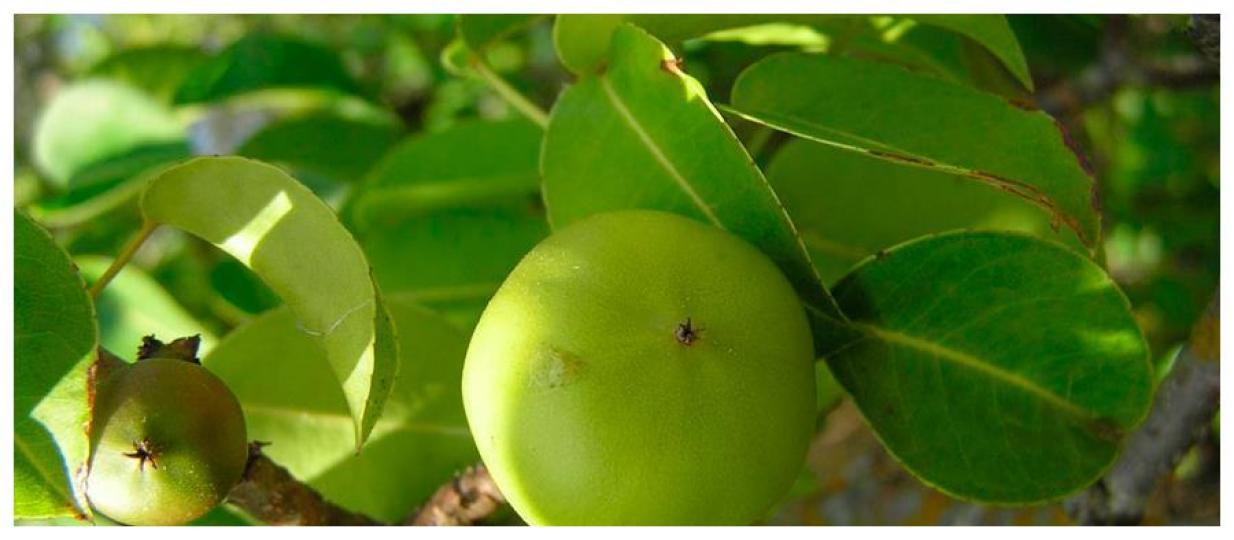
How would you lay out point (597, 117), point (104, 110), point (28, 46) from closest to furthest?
point (597, 117)
point (104, 110)
point (28, 46)

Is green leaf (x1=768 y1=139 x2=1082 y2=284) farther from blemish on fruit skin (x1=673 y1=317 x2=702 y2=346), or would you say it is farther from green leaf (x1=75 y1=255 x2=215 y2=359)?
green leaf (x1=75 y1=255 x2=215 y2=359)

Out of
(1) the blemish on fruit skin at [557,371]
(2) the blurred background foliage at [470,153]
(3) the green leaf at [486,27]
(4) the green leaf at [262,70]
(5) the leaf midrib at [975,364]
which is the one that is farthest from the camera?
(4) the green leaf at [262,70]

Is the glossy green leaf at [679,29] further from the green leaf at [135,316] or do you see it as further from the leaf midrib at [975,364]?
the green leaf at [135,316]

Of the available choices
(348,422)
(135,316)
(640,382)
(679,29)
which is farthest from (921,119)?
(135,316)

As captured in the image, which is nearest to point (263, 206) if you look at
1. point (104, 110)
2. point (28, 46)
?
point (104, 110)

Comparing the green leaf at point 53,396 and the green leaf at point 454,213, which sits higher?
the green leaf at point 53,396

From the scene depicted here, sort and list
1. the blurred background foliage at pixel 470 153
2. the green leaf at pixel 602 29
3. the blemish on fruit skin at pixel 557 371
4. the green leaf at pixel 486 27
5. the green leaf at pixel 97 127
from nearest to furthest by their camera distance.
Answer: the blemish on fruit skin at pixel 557 371 → the green leaf at pixel 602 29 → the green leaf at pixel 486 27 → the blurred background foliage at pixel 470 153 → the green leaf at pixel 97 127

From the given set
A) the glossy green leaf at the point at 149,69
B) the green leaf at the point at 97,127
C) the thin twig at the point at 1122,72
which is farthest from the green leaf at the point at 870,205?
the glossy green leaf at the point at 149,69
